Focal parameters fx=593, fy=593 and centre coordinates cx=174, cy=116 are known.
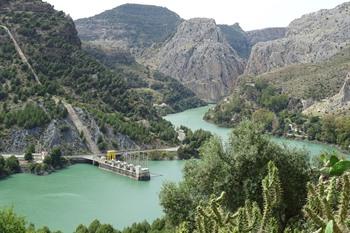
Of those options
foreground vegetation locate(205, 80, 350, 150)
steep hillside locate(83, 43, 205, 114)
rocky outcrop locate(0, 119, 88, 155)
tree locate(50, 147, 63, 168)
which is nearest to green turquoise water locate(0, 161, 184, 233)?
tree locate(50, 147, 63, 168)

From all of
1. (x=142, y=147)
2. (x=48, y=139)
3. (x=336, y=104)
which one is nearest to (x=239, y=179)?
(x=48, y=139)

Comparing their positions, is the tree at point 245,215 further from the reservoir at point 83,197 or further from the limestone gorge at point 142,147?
the reservoir at point 83,197

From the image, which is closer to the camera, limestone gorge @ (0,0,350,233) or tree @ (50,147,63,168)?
limestone gorge @ (0,0,350,233)

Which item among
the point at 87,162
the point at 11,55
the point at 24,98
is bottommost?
the point at 87,162

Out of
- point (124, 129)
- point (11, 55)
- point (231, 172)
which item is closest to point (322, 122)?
point (124, 129)

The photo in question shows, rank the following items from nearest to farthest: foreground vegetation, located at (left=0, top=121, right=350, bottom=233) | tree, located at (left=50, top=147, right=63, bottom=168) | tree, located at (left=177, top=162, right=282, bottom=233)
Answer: tree, located at (left=177, top=162, right=282, bottom=233)
foreground vegetation, located at (left=0, top=121, right=350, bottom=233)
tree, located at (left=50, top=147, right=63, bottom=168)

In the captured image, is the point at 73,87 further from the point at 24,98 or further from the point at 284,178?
the point at 284,178

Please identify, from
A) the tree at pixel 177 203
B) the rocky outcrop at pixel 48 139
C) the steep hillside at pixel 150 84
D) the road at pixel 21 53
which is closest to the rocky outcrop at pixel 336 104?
the steep hillside at pixel 150 84

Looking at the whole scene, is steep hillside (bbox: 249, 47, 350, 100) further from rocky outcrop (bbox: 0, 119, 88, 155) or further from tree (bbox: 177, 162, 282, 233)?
tree (bbox: 177, 162, 282, 233)
